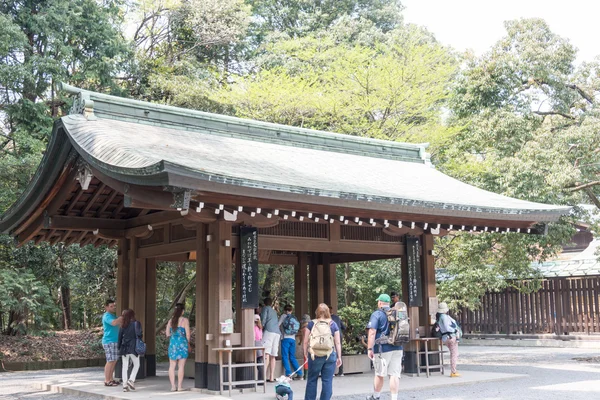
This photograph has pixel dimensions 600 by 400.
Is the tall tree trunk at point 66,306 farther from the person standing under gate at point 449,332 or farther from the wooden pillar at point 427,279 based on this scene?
the person standing under gate at point 449,332

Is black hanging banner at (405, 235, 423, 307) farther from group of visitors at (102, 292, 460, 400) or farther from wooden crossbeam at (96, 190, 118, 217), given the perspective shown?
wooden crossbeam at (96, 190, 118, 217)

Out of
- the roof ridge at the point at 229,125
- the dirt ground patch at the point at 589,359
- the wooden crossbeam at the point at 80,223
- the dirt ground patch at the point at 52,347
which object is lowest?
the dirt ground patch at the point at 589,359

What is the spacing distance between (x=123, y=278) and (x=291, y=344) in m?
3.64

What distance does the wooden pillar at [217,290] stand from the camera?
10109 millimetres

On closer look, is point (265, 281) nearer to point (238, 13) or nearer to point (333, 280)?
point (333, 280)

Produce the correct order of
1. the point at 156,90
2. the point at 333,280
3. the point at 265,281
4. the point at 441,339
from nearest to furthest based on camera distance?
the point at 441,339 → the point at 333,280 → the point at 265,281 → the point at 156,90

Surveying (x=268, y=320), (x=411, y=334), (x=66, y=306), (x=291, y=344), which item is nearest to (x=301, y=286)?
(x=291, y=344)

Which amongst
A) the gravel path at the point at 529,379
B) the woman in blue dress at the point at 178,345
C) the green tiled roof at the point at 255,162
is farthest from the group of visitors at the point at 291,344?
the green tiled roof at the point at 255,162

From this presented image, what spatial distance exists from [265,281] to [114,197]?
925 centimetres

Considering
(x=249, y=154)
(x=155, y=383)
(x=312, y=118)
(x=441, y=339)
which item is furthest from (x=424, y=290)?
(x=312, y=118)

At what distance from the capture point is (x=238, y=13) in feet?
98.5

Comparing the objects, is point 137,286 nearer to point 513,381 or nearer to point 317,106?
point 513,381

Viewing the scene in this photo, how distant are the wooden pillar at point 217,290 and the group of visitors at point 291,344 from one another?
2.11ft

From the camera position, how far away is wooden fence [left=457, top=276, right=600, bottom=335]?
20922 mm
